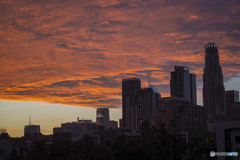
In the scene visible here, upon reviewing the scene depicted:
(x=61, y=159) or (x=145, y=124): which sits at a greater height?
(x=145, y=124)

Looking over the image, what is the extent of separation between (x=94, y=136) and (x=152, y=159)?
89.4 meters

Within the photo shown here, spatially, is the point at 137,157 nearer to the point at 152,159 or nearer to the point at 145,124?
the point at 152,159

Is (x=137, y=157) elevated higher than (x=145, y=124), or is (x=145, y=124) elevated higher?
(x=145, y=124)

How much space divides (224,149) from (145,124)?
2191cm

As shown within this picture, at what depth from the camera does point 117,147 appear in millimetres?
69375

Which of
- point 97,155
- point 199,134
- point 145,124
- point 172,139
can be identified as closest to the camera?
point 97,155

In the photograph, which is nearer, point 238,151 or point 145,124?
point 238,151

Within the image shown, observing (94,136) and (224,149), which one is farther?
(94,136)

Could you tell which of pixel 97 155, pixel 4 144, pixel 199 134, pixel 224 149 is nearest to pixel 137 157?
pixel 97 155

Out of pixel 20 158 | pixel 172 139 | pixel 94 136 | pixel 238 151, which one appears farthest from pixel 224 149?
pixel 94 136

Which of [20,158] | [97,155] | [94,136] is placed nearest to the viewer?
[97,155]

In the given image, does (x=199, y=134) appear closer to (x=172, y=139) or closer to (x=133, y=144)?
(x=172, y=139)

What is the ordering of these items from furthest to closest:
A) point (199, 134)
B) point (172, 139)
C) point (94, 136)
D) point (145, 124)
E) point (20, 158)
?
point (94, 136) → point (199, 134) → point (145, 124) → point (172, 139) → point (20, 158)

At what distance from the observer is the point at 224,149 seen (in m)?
83.4
